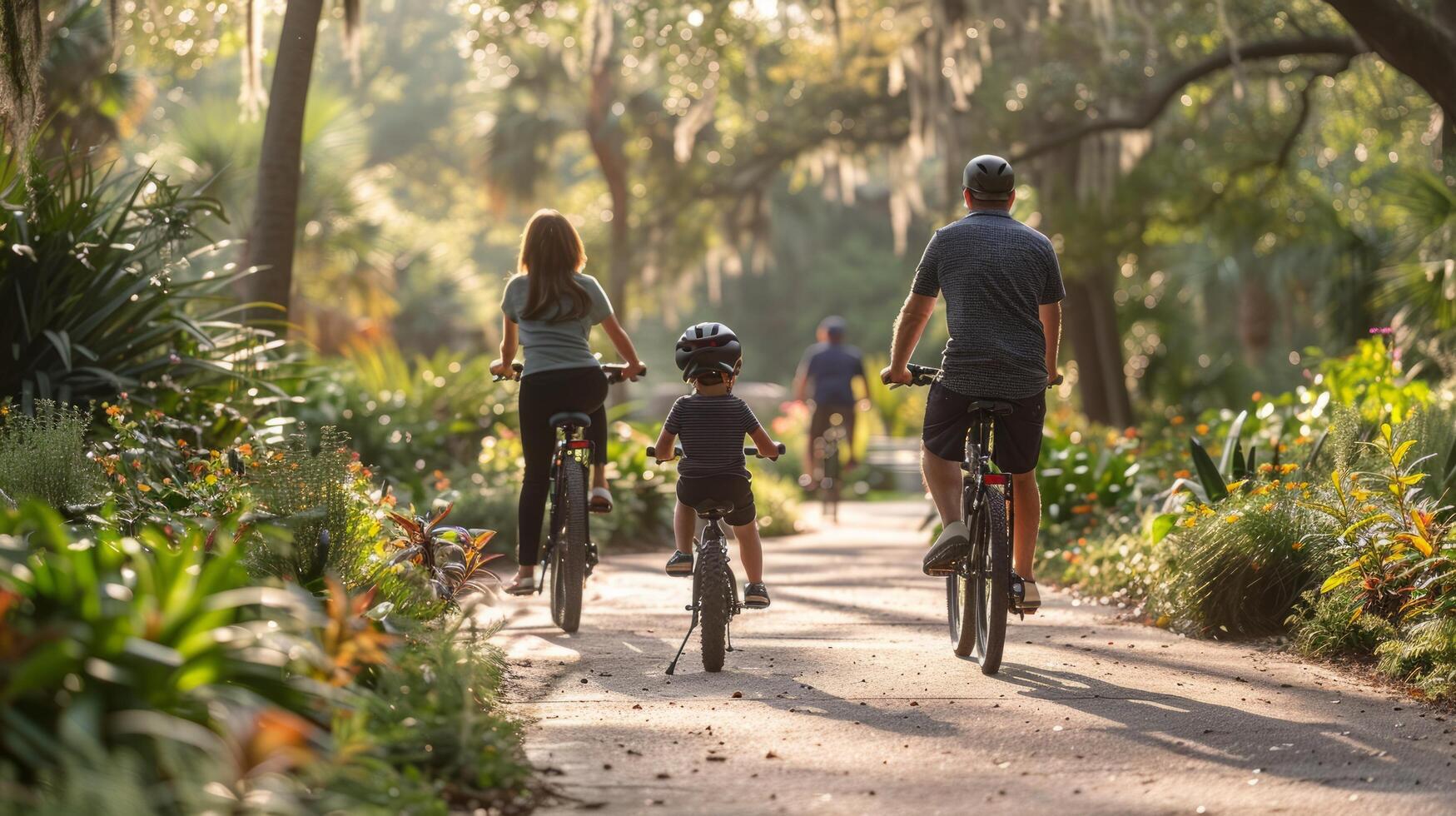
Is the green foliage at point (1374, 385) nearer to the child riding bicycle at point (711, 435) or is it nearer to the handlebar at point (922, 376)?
the handlebar at point (922, 376)

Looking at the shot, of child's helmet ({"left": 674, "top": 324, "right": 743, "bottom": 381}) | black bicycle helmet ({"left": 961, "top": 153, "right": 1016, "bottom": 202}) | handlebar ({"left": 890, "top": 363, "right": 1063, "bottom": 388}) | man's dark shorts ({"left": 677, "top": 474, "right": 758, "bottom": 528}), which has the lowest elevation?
man's dark shorts ({"left": 677, "top": 474, "right": 758, "bottom": 528})

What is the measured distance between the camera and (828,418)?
16797 millimetres

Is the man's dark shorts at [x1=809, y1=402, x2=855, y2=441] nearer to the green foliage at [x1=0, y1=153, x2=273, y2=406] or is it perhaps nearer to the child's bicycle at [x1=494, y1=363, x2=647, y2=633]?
the green foliage at [x1=0, y1=153, x2=273, y2=406]

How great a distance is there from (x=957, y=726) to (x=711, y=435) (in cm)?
180

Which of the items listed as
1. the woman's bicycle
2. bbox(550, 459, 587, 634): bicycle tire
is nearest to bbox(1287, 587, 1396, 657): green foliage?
the woman's bicycle

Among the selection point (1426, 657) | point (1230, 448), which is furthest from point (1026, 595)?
point (1230, 448)

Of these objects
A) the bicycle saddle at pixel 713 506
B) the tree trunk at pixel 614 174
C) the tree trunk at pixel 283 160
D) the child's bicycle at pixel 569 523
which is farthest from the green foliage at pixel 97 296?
the tree trunk at pixel 614 174

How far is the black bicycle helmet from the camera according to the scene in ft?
19.5

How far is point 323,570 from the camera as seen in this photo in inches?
204

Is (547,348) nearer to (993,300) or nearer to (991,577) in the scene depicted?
(993,300)

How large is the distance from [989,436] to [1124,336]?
20.4m

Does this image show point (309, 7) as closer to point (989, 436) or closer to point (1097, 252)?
point (989, 436)

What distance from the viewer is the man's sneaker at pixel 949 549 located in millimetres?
5879

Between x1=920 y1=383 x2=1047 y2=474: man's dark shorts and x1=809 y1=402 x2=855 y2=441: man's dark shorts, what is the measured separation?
34.7 ft
